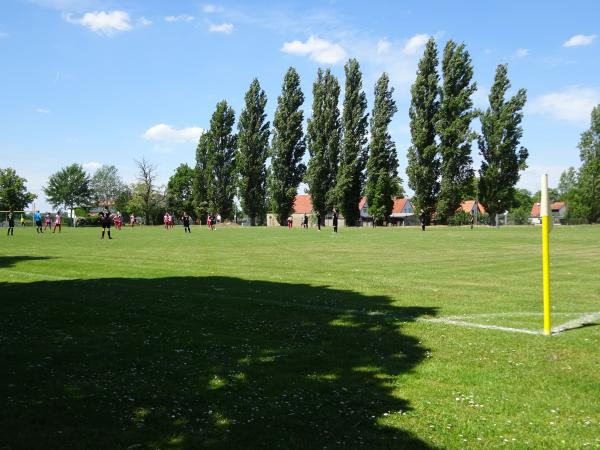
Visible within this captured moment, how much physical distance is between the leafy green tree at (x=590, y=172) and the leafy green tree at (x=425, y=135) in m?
36.0

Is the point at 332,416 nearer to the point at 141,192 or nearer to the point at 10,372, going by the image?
the point at 10,372

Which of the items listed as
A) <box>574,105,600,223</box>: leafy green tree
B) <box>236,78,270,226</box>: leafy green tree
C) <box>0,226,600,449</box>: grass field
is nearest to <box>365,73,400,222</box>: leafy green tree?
<box>236,78,270,226</box>: leafy green tree

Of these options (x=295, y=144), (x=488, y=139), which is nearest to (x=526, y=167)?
(x=488, y=139)

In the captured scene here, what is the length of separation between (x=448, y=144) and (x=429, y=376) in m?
62.1

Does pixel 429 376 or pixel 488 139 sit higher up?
pixel 488 139

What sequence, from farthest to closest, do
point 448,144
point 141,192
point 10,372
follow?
point 141,192
point 448,144
point 10,372

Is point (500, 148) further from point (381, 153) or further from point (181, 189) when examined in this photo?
point (181, 189)

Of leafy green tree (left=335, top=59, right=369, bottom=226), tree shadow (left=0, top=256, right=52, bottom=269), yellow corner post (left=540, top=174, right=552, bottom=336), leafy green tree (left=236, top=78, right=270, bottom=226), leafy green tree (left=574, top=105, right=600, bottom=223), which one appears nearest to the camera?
yellow corner post (left=540, top=174, right=552, bottom=336)

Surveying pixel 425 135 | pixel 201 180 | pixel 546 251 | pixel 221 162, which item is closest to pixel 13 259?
pixel 546 251

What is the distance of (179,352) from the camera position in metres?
6.83

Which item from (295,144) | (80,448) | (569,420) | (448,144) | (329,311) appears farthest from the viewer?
(295,144)

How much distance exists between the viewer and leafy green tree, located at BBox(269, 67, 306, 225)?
75.1 m

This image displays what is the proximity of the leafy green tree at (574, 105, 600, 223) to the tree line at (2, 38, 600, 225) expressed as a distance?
0.59 ft

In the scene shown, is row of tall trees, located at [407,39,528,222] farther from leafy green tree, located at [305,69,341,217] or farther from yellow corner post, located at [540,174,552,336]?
yellow corner post, located at [540,174,552,336]
